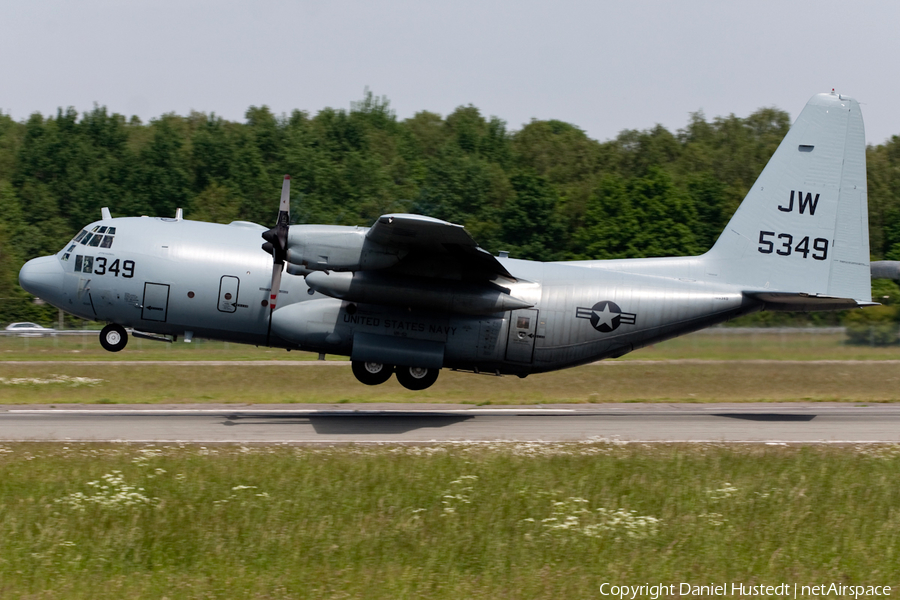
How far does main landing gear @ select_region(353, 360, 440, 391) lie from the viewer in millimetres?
21375

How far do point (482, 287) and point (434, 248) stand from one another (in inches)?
74.5

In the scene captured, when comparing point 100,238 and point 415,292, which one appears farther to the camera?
point 100,238

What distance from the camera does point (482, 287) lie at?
20453 millimetres

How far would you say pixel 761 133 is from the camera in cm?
9988

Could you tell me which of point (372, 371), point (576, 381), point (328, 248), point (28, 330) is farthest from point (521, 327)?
point (28, 330)

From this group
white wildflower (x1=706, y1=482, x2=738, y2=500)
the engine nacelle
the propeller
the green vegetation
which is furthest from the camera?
the green vegetation

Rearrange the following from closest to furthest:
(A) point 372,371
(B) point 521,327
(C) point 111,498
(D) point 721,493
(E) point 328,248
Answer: (C) point 111,498 < (D) point 721,493 < (E) point 328,248 < (B) point 521,327 < (A) point 372,371

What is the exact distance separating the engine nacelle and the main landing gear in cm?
326

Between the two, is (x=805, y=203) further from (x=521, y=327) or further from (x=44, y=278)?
(x=44, y=278)

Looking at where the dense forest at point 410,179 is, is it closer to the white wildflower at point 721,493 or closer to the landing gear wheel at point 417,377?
the landing gear wheel at point 417,377

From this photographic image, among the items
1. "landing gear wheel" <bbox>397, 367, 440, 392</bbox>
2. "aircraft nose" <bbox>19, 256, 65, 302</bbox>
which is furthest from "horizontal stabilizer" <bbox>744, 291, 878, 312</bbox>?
"aircraft nose" <bbox>19, 256, 65, 302</bbox>

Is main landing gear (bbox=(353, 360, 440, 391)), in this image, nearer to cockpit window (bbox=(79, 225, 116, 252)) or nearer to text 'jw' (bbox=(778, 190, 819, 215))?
cockpit window (bbox=(79, 225, 116, 252))

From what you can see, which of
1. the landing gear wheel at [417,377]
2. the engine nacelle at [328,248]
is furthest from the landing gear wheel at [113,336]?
the landing gear wheel at [417,377]

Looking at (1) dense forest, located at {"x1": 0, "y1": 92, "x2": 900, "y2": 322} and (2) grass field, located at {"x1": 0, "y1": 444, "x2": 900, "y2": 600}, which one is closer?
(2) grass field, located at {"x1": 0, "y1": 444, "x2": 900, "y2": 600}
